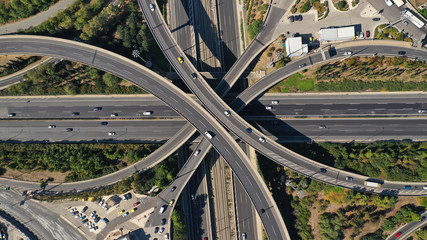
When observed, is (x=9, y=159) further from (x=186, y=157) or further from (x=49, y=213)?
(x=186, y=157)

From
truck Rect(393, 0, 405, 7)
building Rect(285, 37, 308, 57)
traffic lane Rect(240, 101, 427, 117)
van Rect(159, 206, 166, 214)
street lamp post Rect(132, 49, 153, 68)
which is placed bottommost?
van Rect(159, 206, 166, 214)

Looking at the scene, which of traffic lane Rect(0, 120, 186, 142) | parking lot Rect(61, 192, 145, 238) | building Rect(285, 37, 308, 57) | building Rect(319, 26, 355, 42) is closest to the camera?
building Rect(319, 26, 355, 42)

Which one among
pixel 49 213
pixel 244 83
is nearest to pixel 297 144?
pixel 244 83

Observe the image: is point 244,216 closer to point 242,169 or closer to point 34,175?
point 242,169

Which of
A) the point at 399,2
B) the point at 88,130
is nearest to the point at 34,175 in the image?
the point at 88,130

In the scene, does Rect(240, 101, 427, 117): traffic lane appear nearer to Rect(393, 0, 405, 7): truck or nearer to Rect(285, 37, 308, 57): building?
Rect(285, 37, 308, 57): building

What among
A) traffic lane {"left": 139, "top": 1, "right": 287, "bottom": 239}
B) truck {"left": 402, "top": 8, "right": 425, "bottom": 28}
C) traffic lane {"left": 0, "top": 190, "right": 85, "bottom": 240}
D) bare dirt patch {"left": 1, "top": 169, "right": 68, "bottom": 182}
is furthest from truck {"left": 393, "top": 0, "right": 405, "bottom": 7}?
traffic lane {"left": 0, "top": 190, "right": 85, "bottom": 240}

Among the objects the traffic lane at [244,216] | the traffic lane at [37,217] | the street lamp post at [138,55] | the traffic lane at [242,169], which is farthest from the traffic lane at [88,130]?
the traffic lane at [244,216]
